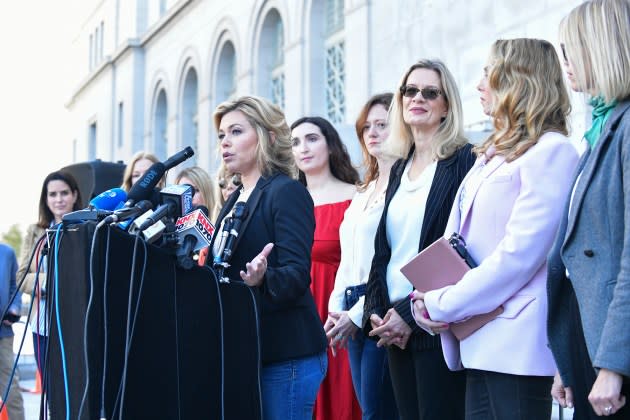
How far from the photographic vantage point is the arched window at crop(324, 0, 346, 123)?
1922 cm

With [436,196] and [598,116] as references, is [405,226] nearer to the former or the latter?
[436,196]

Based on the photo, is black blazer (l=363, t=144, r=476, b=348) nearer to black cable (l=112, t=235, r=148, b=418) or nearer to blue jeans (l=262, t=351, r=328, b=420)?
blue jeans (l=262, t=351, r=328, b=420)

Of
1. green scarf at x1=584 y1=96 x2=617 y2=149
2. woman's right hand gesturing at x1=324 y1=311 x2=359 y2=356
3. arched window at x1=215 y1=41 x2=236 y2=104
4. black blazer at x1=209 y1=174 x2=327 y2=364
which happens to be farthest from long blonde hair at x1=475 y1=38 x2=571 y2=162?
arched window at x1=215 y1=41 x2=236 y2=104

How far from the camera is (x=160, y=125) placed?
31.9 m

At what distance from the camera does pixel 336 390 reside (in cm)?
576

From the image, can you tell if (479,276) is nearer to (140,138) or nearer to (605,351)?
(605,351)

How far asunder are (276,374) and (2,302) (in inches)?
174

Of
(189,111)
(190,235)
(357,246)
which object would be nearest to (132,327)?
(190,235)

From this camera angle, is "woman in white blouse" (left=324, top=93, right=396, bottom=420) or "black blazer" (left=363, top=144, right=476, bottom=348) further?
"woman in white blouse" (left=324, top=93, right=396, bottom=420)

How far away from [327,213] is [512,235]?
8.83ft

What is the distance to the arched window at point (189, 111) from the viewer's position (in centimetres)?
2872

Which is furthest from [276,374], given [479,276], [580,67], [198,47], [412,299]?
[198,47]

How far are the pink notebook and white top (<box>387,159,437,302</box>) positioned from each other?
57 centimetres

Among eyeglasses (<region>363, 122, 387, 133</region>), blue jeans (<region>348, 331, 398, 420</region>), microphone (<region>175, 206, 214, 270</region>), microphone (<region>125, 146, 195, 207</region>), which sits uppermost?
eyeglasses (<region>363, 122, 387, 133</region>)
